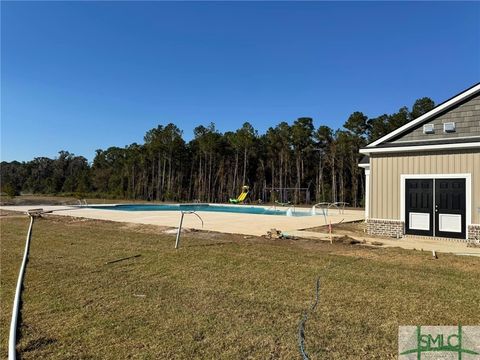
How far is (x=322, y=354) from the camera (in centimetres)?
311

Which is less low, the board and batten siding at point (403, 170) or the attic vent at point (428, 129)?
the attic vent at point (428, 129)

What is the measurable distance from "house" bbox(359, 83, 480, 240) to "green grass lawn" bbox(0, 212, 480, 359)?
2.57 meters

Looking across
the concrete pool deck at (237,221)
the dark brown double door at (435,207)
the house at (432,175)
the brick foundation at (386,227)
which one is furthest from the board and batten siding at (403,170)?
the concrete pool deck at (237,221)

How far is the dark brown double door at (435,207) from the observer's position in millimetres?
9664

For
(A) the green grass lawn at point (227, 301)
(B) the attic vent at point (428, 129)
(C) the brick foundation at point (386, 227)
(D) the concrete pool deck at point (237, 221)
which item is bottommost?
(A) the green grass lawn at point (227, 301)

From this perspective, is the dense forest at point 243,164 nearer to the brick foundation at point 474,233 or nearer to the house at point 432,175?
the house at point 432,175

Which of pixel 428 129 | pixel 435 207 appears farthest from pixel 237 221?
pixel 428 129

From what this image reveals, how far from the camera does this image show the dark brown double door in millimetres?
9664

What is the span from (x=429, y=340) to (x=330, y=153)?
2994 centimetres

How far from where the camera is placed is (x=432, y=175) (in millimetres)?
10078

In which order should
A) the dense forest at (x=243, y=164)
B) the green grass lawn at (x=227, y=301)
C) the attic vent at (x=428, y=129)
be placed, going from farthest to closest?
1. the dense forest at (x=243, y=164)
2. the attic vent at (x=428, y=129)
3. the green grass lawn at (x=227, y=301)

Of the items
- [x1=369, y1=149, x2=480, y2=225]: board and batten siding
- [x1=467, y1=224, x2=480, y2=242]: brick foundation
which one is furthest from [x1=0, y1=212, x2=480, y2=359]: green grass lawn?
[x1=369, y1=149, x2=480, y2=225]: board and batten siding

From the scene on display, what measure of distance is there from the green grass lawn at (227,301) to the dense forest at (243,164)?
76.5 ft

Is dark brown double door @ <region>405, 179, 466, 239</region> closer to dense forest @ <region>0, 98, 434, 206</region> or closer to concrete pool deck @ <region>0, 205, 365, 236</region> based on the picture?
concrete pool deck @ <region>0, 205, 365, 236</region>
